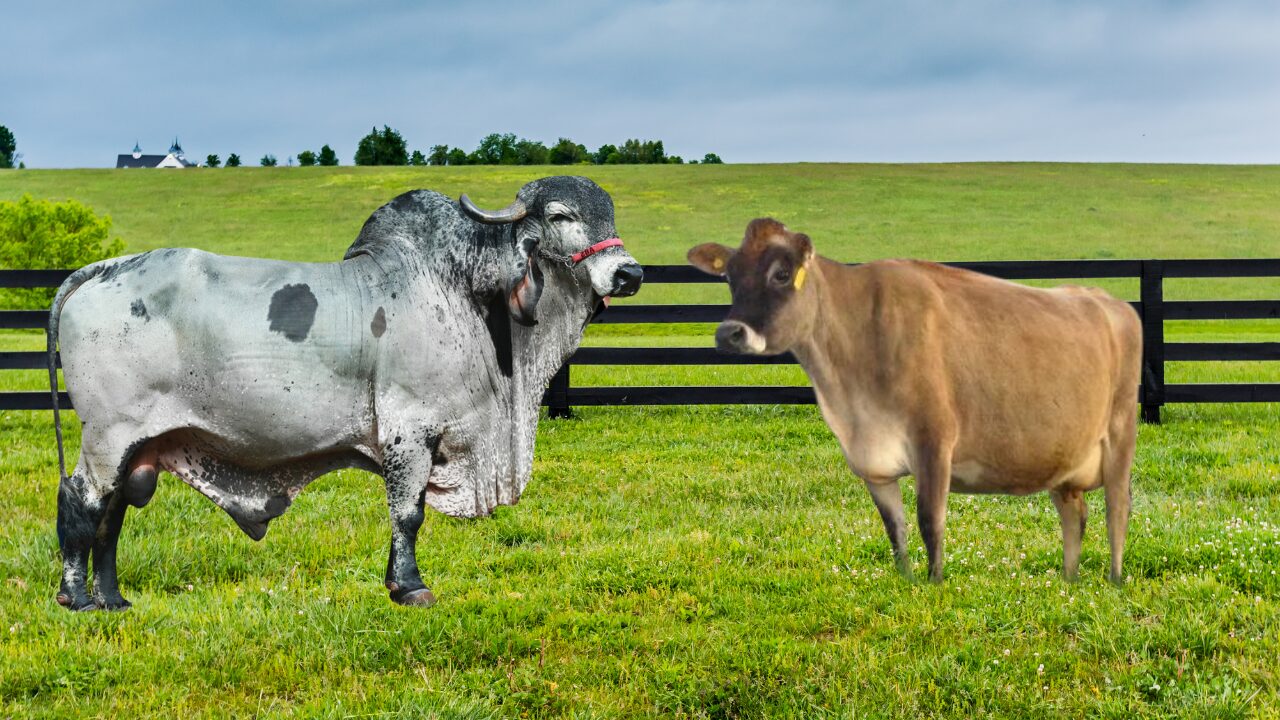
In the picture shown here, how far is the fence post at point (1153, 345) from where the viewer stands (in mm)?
11984

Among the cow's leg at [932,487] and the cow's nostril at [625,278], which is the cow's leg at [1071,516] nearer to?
the cow's leg at [932,487]

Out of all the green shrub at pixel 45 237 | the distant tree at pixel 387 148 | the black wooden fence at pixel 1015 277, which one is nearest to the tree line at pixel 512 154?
the distant tree at pixel 387 148

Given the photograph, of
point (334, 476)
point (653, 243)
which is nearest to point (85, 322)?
point (334, 476)

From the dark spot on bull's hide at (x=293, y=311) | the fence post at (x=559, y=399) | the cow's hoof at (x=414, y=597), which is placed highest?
the dark spot on bull's hide at (x=293, y=311)

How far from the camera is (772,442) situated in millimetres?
10641

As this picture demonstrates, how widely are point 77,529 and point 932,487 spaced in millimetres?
3263

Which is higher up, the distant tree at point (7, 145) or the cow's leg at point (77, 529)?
the distant tree at point (7, 145)

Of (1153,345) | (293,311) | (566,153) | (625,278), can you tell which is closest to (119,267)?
(293,311)

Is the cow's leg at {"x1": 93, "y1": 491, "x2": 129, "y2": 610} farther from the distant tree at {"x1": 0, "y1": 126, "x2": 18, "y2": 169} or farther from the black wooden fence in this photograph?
the distant tree at {"x1": 0, "y1": 126, "x2": 18, "y2": 169}

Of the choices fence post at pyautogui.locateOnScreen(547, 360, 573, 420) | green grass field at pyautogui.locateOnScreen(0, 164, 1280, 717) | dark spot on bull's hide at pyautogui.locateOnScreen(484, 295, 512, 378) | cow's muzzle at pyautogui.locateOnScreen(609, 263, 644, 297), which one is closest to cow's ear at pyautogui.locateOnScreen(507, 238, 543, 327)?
dark spot on bull's hide at pyautogui.locateOnScreen(484, 295, 512, 378)

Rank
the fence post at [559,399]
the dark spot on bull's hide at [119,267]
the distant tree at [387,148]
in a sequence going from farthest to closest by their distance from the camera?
the distant tree at [387,148], the fence post at [559,399], the dark spot on bull's hide at [119,267]

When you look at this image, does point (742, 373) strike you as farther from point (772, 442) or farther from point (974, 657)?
point (974, 657)

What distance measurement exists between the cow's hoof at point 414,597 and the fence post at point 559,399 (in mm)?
7900

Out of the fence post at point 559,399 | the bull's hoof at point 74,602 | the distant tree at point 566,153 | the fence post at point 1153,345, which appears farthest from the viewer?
the distant tree at point 566,153
